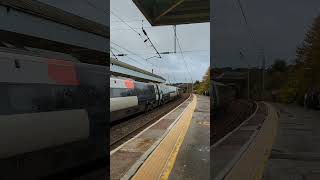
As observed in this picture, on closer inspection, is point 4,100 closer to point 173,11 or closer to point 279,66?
point 173,11

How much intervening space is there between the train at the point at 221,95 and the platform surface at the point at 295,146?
0.32 metres

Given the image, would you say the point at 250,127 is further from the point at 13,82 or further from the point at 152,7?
the point at 13,82

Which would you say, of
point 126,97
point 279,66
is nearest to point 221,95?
point 279,66

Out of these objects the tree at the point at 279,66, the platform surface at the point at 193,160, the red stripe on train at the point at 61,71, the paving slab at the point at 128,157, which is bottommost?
the paving slab at the point at 128,157

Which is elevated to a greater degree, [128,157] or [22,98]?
[22,98]

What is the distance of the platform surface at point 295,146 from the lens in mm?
1930

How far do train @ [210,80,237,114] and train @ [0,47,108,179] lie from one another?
81.3 inches

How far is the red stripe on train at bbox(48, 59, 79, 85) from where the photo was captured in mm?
4896

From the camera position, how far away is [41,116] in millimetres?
4688

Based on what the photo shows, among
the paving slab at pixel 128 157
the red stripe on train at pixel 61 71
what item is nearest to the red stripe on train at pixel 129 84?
the paving slab at pixel 128 157

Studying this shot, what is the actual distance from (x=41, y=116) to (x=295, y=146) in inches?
131

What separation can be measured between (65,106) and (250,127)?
3.63 meters

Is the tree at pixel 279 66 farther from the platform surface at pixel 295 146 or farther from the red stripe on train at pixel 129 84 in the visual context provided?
the red stripe on train at pixel 129 84

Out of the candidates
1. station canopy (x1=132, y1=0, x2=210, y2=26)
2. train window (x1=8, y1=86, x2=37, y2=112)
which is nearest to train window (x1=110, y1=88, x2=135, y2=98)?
train window (x1=8, y1=86, x2=37, y2=112)
